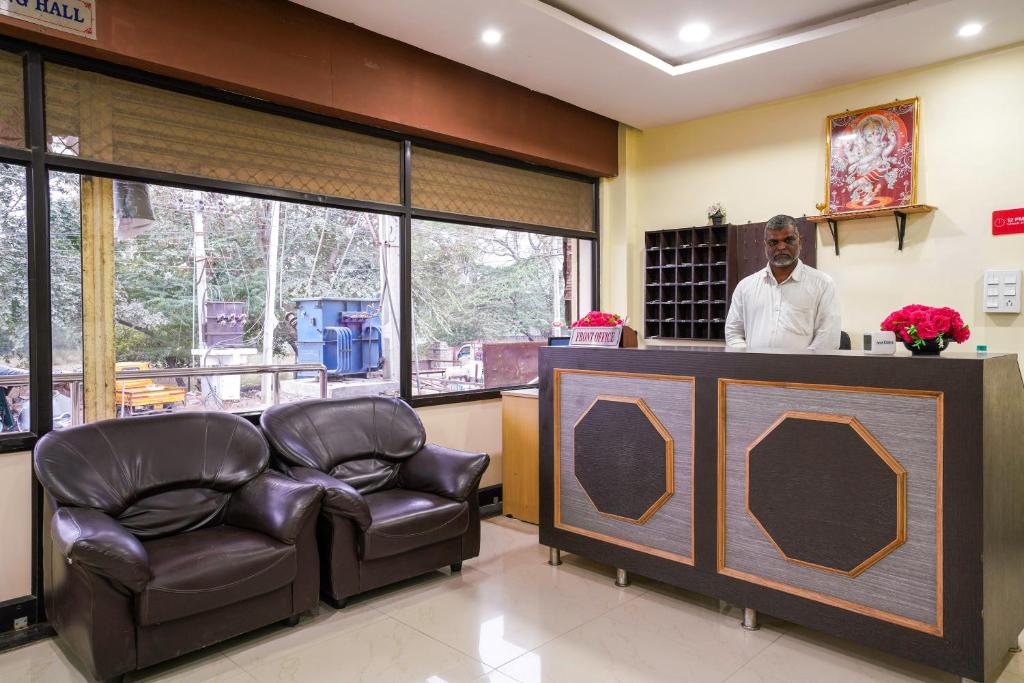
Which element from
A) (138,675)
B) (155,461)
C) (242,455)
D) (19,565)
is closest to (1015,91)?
(242,455)

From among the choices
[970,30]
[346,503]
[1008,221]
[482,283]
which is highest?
[970,30]

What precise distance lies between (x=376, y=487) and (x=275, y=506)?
2.77 feet

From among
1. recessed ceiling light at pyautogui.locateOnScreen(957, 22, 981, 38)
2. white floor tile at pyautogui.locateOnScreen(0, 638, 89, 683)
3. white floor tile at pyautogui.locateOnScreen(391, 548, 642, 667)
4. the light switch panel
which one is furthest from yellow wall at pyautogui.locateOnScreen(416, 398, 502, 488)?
recessed ceiling light at pyautogui.locateOnScreen(957, 22, 981, 38)

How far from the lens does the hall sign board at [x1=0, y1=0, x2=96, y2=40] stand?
278cm

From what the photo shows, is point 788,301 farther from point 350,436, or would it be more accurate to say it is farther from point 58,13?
point 58,13

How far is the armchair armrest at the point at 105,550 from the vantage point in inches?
92.1

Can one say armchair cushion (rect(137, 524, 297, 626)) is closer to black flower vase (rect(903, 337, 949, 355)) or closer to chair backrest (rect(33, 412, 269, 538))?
chair backrest (rect(33, 412, 269, 538))

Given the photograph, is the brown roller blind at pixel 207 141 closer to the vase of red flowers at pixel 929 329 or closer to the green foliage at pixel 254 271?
the green foliage at pixel 254 271

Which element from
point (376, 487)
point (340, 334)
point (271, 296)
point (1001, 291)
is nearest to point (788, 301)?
point (1001, 291)

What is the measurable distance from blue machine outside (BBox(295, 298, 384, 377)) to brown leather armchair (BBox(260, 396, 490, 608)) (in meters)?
0.60

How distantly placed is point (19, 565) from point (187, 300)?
158cm

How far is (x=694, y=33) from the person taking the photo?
4137 millimetres

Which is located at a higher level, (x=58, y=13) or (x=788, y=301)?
(x=58, y=13)

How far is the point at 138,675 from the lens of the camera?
2.61m
